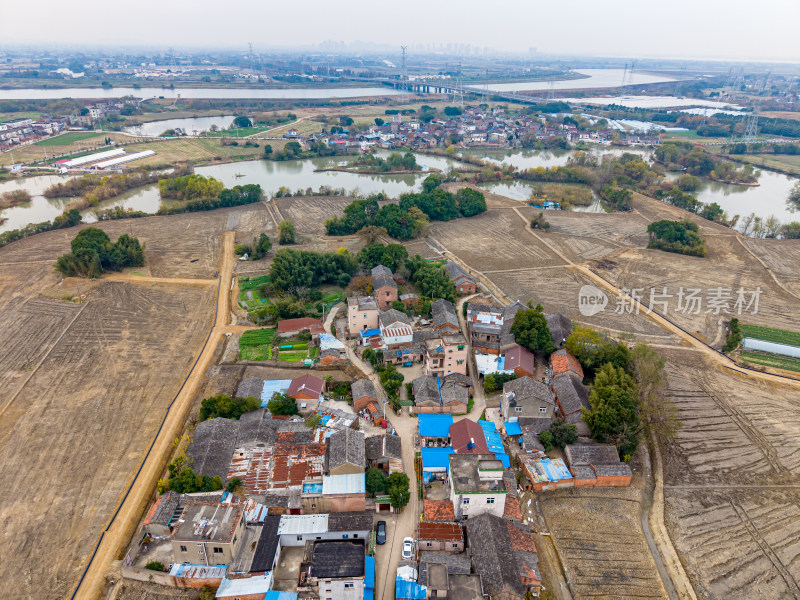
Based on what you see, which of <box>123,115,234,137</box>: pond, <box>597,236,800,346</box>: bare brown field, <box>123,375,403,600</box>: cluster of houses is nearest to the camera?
<box>123,375,403,600</box>: cluster of houses

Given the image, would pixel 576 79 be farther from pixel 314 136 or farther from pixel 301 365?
pixel 301 365

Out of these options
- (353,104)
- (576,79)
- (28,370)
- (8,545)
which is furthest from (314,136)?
(576,79)

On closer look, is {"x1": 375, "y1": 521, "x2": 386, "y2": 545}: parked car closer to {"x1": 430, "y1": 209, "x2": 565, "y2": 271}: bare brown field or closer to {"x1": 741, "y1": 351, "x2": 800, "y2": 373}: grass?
{"x1": 741, "y1": 351, "x2": 800, "y2": 373}: grass

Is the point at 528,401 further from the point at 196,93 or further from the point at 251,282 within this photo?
the point at 196,93

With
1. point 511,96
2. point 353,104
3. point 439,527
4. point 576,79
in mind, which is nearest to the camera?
point 439,527

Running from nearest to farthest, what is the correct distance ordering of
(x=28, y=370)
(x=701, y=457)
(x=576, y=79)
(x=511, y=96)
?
(x=701, y=457)
(x=28, y=370)
(x=511, y=96)
(x=576, y=79)

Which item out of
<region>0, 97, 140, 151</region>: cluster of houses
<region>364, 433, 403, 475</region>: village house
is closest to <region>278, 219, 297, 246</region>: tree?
<region>364, 433, 403, 475</region>: village house

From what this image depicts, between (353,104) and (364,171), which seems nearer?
(364,171)

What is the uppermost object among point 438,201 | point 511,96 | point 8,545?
point 511,96
